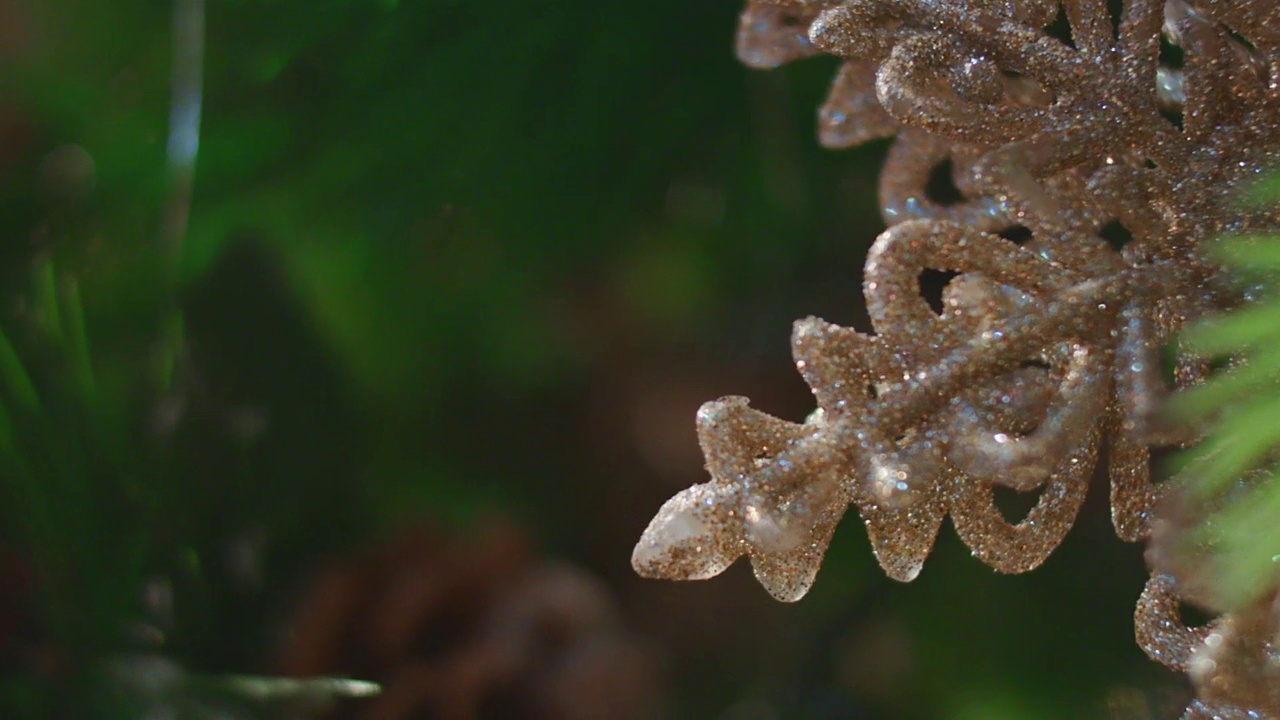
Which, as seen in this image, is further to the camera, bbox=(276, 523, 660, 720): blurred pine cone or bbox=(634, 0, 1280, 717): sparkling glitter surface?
bbox=(276, 523, 660, 720): blurred pine cone

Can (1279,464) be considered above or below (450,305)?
below

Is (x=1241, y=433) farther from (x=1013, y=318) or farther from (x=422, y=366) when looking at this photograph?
(x=422, y=366)

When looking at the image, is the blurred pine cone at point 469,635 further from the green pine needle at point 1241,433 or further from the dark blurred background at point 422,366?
the green pine needle at point 1241,433

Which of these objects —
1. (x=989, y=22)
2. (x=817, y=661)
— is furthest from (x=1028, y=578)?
(x=989, y=22)

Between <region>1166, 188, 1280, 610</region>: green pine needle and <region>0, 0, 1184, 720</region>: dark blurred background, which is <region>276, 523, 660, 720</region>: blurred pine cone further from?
<region>1166, 188, 1280, 610</region>: green pine needle

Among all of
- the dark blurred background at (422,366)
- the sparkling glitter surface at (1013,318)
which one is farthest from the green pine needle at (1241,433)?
the dark blurred background at (422,366)

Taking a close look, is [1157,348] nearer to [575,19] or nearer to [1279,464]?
[1279,464]

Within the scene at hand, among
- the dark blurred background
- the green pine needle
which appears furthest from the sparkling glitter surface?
the dark blurred background
